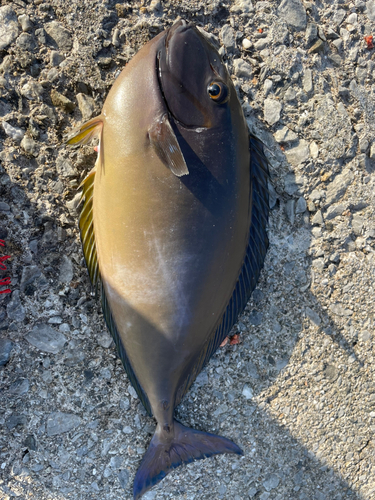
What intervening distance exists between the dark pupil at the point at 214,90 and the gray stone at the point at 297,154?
59 cm

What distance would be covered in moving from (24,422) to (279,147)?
1804 mm

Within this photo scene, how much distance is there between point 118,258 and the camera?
1.52 meters

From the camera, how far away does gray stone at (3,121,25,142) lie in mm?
1712

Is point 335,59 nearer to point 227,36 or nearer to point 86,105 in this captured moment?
point 227,36

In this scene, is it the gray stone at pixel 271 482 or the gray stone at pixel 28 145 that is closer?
the gray stone at pixel 28 145

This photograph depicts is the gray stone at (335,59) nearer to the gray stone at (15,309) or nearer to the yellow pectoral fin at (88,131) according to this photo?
Answer: the yellow pectoral fin at (88,131)

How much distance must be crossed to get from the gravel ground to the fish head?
41cm

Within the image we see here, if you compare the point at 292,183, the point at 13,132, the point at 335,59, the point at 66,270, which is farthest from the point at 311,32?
the point at 66,270

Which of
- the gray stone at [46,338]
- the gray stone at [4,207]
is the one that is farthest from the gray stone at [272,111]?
the gray stone at [46,338]

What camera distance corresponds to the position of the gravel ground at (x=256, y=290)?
5.67 feet

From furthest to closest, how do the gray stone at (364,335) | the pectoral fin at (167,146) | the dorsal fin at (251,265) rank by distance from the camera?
the gray stone at (364,335)
the dorsal fin at (251,265)
the pectoral fin at (167,146)

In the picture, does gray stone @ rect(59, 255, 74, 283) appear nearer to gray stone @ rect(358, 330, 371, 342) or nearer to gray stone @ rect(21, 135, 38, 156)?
gray stone @ rect(21, 135, 38, 156)

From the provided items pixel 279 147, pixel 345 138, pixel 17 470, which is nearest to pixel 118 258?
pixel 279 147

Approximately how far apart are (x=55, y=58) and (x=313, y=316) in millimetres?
1770
